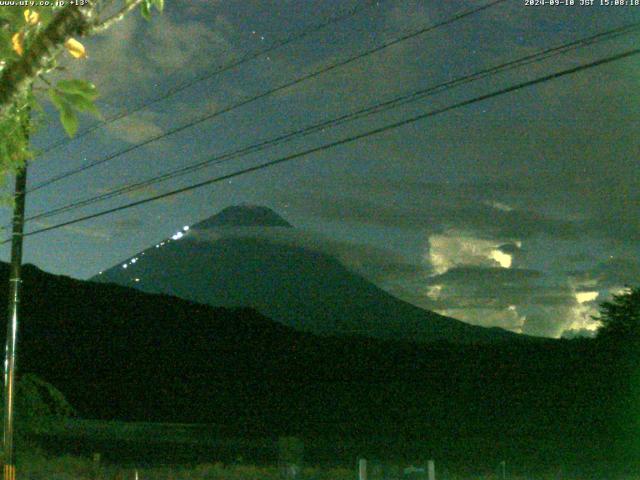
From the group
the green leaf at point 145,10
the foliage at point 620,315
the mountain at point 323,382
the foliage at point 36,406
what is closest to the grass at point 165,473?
the foliage at point 36,406

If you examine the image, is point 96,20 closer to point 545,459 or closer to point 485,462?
point 485,462

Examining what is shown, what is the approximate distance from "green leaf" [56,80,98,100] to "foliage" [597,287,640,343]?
233 feet

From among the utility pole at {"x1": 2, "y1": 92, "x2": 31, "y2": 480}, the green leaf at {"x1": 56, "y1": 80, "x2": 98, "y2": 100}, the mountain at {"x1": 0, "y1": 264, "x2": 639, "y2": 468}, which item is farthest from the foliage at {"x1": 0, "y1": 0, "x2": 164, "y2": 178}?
the mountain at {"x1": 0, "y1": 264, "x2": 639, "y2": 468}

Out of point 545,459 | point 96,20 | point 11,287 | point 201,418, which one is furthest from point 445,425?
point 96,20

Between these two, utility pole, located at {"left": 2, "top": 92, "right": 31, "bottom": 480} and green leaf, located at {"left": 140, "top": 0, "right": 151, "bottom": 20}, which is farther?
utility pole, located at {"left": 2, "top": 92, "right": 31, "bottom": 480}

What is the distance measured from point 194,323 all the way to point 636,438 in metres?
60.4

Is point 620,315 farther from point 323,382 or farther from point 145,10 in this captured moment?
point 145,10

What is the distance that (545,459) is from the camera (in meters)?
37.8

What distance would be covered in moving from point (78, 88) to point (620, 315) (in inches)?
2888

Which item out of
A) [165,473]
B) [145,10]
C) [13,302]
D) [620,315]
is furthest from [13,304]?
[620,315]

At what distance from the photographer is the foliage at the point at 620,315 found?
7256cm

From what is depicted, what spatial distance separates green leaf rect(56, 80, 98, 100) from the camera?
4629 millimetres

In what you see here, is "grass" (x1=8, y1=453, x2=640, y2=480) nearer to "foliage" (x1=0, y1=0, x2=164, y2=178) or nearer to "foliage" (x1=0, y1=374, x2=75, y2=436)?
"foliage" (x1=0, y1=374, x2=75, y2=436)

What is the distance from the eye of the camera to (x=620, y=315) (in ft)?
242
